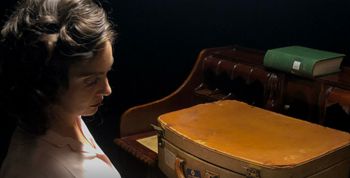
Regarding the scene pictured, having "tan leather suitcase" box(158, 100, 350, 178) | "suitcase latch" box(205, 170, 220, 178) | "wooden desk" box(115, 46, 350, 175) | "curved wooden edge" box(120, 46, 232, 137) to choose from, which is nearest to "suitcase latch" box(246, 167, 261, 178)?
"tan leather suitcase" box(158, 100, 350, 178)

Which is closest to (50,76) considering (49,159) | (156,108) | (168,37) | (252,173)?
(49,159)

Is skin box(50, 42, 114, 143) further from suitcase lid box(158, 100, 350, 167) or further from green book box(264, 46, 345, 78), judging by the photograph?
green book box(264, 46, 345, 78)

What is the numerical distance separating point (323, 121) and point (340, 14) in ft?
1.43

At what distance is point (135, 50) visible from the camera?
1.98m

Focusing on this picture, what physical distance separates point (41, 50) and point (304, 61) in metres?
0.89

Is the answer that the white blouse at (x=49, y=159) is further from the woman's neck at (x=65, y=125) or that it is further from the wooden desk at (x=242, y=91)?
the wooden desk at (x=242, y=91)

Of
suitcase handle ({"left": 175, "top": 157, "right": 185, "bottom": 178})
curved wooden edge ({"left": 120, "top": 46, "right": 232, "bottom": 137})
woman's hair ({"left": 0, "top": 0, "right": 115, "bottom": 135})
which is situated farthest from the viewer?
curved wooden edge ({"left": 120, "top": 46, "right": 232, "bottom": 137})

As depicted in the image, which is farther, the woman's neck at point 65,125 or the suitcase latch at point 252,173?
the suitcase latch at point 252,173

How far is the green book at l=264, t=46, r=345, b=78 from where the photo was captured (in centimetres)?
130

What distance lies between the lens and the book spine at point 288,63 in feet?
4.30

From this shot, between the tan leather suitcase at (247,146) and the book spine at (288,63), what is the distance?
15cm

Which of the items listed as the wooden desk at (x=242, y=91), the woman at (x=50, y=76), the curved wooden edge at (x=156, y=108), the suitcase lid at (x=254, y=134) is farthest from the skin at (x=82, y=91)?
the curved wooden edge at (x=156, y=108)

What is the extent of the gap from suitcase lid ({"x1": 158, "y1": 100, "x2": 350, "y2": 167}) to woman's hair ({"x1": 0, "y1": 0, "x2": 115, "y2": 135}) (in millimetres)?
555

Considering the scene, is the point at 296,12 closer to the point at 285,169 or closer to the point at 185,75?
the point at 185,75
